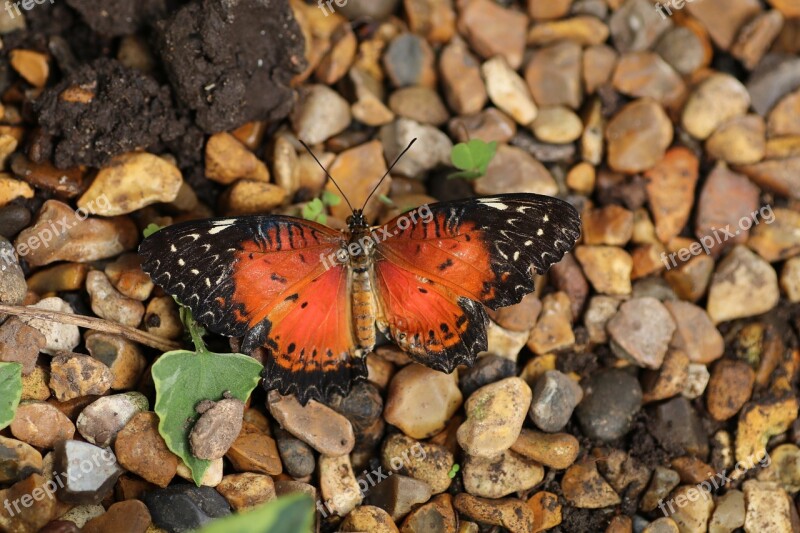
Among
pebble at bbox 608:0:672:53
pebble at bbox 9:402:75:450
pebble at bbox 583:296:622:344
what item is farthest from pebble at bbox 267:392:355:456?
pebble at bbox 608:0:672:53

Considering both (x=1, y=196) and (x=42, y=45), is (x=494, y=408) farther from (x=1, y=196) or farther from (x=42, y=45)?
(x=42, y=45)

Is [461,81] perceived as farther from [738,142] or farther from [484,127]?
[738,142]

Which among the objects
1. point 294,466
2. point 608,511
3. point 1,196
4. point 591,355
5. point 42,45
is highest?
point 42,45

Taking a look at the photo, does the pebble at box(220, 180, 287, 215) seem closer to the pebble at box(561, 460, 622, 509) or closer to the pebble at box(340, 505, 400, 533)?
the pebble at box(340, 505, 400, 533)

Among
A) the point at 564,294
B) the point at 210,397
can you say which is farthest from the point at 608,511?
the point at 210,397

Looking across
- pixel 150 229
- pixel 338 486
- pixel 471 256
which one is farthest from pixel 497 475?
pixel 150 229

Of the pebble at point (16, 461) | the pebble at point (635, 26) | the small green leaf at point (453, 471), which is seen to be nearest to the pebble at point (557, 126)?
the pebble at point (635, 26)

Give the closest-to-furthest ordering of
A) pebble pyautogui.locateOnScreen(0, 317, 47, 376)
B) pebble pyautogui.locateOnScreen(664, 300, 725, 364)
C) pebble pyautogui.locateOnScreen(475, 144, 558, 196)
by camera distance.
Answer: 1. pebble pyautogui.locateOnScreen(0, 317, 47, 376)
2. pebble pyautogui.locateOnScreen(664, 300, 725, 364)
3. pebble pyautogui.locateOnScreen(475, 144, 558, 196)
